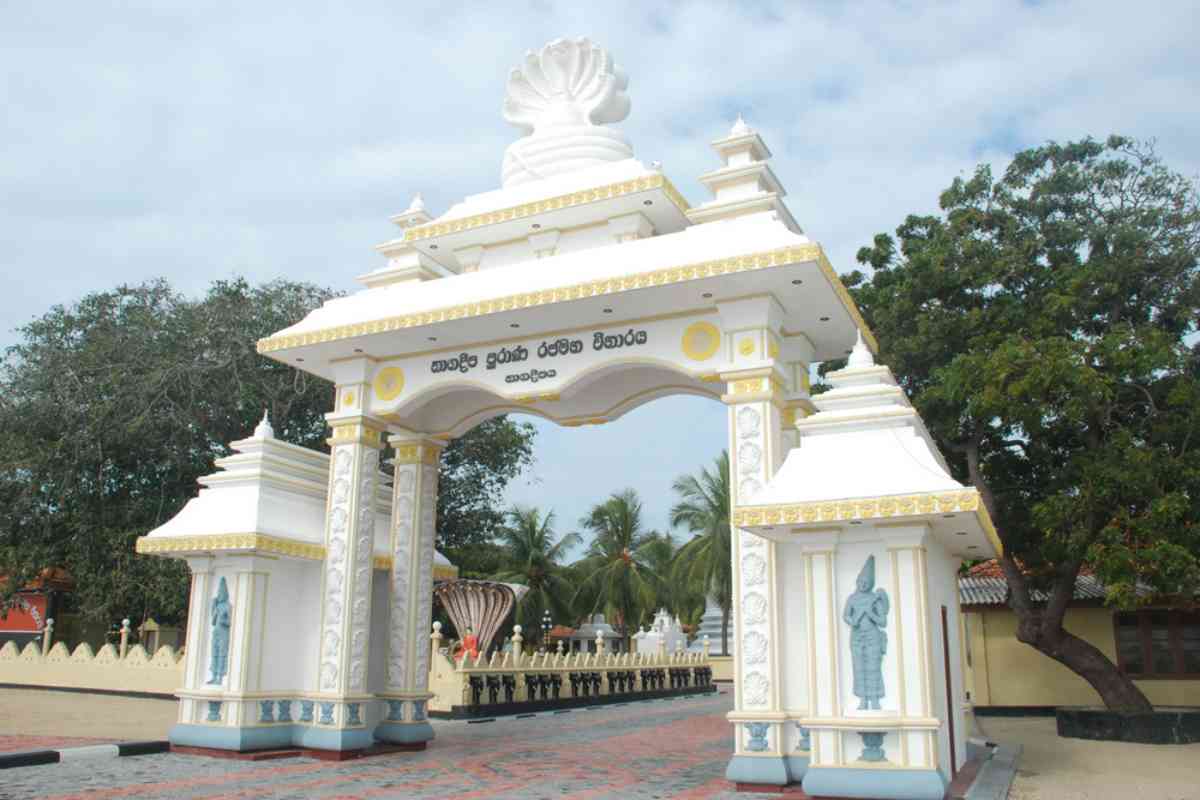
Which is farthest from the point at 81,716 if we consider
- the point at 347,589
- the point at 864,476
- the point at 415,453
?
the point at 864,476

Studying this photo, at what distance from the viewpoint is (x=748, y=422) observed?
8.36m

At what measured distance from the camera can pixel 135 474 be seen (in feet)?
67.9

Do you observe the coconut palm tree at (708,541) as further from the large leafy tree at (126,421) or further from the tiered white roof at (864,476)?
the tiered white roof at (864,476)

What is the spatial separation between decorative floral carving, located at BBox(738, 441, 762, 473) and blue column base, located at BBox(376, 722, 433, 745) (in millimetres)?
4738

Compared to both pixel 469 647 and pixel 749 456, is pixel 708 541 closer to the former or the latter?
pixel 469 647

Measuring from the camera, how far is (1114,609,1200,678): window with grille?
16281 millimetres

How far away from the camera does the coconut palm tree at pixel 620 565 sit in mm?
33719

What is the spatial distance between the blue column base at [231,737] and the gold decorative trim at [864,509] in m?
5.32

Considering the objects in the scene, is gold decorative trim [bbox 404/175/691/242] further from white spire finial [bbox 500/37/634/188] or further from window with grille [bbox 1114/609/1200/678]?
window with grille [bbox 1114/609/1200/678]

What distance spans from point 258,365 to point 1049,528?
15.2 m

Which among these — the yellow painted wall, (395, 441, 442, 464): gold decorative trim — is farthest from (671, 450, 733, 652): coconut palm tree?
(395, 441, 442, 464): gold decorative trim

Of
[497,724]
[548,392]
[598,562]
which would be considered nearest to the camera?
[548,392]

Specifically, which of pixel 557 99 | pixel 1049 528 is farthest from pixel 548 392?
pixel 1049 528

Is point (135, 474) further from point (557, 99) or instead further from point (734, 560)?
point (734, 560)
